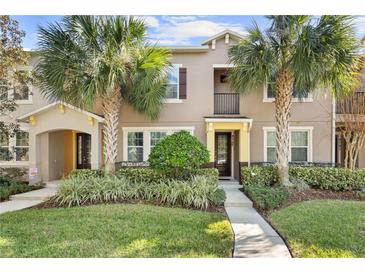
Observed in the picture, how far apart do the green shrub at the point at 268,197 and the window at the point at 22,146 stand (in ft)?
38.0

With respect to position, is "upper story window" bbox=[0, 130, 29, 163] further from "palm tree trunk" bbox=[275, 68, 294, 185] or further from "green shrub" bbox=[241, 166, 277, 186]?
"palm tree trunk" bbox=[275, 68, 294, 185]

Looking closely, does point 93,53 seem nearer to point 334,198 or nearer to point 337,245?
point 337,245

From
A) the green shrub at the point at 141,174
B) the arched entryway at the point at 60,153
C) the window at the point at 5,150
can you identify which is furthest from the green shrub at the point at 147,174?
the window at the point at 5,150

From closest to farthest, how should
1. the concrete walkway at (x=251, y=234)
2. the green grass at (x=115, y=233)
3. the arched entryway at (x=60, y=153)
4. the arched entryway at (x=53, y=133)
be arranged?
the concrete walkway at (x=251, y=234)
the green grass at (x=115, y=233)
the arched entryway at (x=53, y=133)
the arched entryway at (x=60, y=153)

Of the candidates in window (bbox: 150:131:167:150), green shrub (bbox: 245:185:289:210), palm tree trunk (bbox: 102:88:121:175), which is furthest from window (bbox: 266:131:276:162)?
palm tree trunk (bbox: 102:88:121:175)

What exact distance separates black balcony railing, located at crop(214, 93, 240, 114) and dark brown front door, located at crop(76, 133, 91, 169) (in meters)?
7.81

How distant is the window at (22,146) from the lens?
13.1 m

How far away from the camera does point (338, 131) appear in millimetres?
14133

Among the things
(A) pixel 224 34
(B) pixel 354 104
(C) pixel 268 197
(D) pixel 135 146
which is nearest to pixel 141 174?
(D) pixel 135 146

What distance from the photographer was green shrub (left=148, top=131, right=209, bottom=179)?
9.21m

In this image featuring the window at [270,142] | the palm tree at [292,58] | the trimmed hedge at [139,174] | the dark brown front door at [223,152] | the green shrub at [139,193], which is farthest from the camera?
the dark brown front door at [223,152]

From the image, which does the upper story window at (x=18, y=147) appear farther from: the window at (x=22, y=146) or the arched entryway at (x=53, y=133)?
the arched entryway at (x=53, y=133)

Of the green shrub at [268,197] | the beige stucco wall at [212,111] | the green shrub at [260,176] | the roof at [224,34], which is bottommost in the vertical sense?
the green shrub at [268,197]
